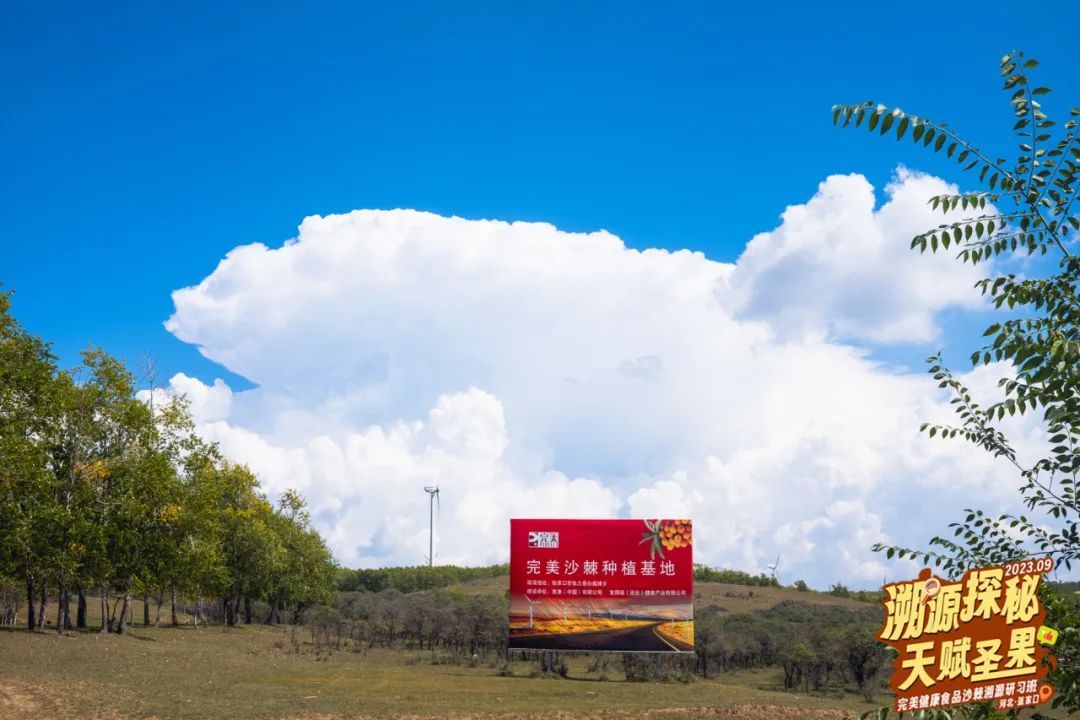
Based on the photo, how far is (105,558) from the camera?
4025cm

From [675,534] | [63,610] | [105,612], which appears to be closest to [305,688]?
[675,534]

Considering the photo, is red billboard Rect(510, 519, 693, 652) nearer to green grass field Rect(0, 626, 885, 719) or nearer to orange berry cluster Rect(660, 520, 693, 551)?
orange berry cluster Rect(660, 520, 693, 551)

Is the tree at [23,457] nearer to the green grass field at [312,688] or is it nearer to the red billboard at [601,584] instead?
the green grass field at [312,688]

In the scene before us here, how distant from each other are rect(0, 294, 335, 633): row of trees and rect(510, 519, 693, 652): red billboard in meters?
18.2

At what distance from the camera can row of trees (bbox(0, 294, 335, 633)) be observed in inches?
1422

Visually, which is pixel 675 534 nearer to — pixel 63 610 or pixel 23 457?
pixel 23 457

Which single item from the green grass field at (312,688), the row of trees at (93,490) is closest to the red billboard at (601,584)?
the green grass field at (312,688)

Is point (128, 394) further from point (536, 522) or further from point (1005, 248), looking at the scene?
point (1005, 248)

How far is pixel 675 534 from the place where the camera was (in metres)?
38.2

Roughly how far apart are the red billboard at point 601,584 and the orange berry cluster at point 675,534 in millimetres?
45

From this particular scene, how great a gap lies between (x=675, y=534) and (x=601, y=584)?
400 cm

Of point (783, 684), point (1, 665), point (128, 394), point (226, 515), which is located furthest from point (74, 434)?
point (783, 684)

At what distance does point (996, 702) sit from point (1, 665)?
3380cm

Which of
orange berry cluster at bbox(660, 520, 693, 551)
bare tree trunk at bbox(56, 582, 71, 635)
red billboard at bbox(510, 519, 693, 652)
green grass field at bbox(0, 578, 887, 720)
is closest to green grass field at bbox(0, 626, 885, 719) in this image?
green grass field at bbox(0, 578, 887, 720)
